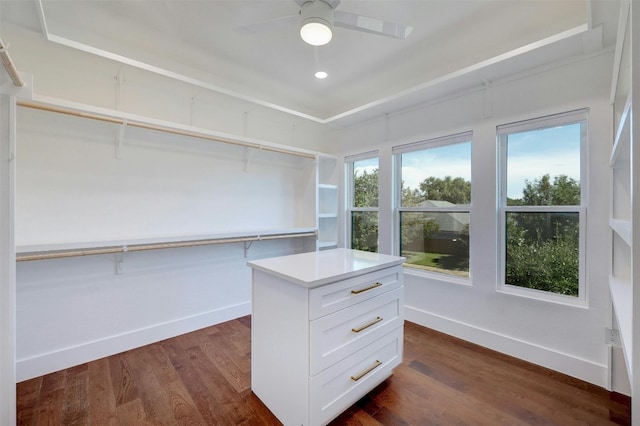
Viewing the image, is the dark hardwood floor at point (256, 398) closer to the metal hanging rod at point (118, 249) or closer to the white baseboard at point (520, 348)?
the white baseboard at point (520, 348)

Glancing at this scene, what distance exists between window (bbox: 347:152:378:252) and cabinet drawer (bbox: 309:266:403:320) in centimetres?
169

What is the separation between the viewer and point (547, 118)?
2238 mm

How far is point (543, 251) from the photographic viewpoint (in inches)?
91.0

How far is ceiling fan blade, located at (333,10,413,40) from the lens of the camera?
1702 millimetres

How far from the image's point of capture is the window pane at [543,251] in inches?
85.6

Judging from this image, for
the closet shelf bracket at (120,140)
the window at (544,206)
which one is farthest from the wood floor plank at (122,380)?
the window at (544,206)

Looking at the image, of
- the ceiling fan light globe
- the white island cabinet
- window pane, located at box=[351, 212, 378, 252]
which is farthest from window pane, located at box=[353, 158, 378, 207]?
the ceiling fan light globe

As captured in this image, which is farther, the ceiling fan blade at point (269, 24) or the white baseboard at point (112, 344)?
the white baseboard at point (112, 344)

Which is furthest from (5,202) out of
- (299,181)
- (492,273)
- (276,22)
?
(492,273)

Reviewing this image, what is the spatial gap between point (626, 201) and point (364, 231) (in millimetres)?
2429

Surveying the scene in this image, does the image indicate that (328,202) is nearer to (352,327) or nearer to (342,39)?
(342,39)

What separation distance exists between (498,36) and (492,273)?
2042mm

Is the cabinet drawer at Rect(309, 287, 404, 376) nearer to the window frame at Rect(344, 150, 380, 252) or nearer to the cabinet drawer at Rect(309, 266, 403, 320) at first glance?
the cabinet drawer at Rect(309, 266, 403, 320)

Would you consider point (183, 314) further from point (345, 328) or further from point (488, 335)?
point (488, 335)
